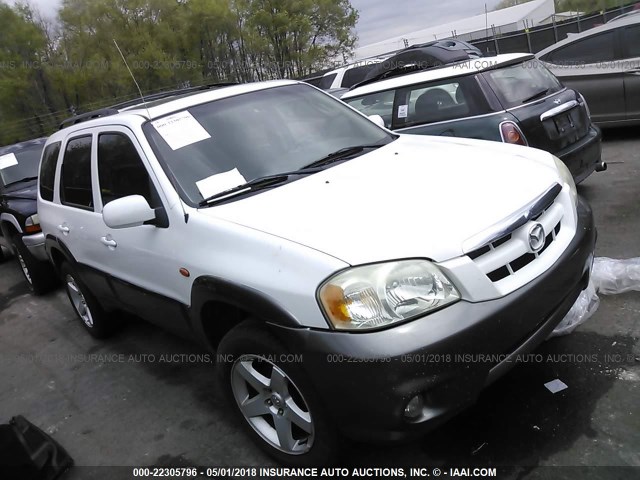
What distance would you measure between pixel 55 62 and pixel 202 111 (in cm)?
3117

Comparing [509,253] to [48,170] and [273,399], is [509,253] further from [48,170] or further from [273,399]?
[48,170]

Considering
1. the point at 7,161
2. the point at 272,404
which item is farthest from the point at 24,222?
the point at 272,404

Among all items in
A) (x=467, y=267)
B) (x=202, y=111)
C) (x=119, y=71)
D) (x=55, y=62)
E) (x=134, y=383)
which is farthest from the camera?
(x=55, y=62)

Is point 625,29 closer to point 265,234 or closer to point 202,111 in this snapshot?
point 202,111

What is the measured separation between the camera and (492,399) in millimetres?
2836

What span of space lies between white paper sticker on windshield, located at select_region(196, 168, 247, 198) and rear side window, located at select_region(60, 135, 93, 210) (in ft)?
4.04

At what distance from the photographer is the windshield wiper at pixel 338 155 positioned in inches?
119

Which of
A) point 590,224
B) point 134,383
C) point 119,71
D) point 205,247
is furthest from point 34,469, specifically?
point 119,71

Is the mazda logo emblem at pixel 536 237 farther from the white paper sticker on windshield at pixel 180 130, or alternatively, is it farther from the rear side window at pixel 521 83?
the rear side window at pixel 521 83

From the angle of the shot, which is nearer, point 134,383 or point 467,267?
point 467,267

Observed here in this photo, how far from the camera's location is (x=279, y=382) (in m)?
2.38

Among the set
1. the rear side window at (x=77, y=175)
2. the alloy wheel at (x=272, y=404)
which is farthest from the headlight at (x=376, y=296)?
the rear side window at (x=77, y=175)

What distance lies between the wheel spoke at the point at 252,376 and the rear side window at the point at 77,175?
1780 mm

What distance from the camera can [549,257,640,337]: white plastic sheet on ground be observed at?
11.0ft
